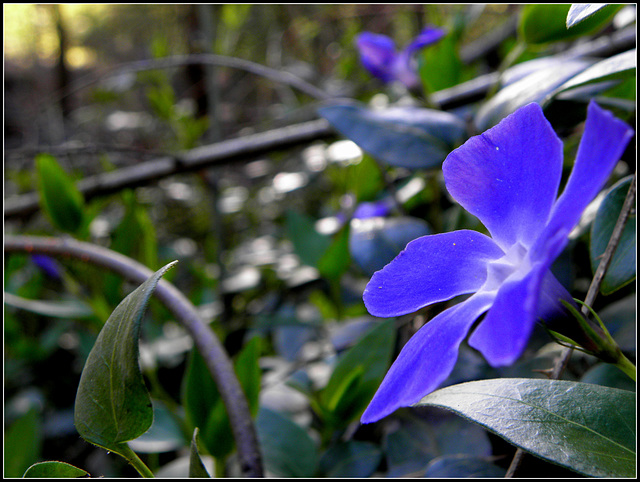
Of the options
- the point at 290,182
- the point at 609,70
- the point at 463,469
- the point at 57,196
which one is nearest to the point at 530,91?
the point at 609,70

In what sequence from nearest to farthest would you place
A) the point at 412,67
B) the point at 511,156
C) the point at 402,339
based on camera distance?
the point at 511,156 → the point at 402,339 → the point at 412,67

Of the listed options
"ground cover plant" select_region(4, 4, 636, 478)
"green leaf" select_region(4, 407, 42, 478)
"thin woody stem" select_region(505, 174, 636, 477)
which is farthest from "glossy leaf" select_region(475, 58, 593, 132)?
"green leaf" select_region(4, 407, 42, 478)

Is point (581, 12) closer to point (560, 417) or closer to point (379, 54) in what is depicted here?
point (560, 417)

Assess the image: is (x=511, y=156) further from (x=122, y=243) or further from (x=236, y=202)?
(x=236, y=202)

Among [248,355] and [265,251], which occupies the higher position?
[248,355]

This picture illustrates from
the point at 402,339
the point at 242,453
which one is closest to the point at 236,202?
the point at 402,339

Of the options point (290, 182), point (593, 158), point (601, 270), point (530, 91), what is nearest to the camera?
point (593, 158)
